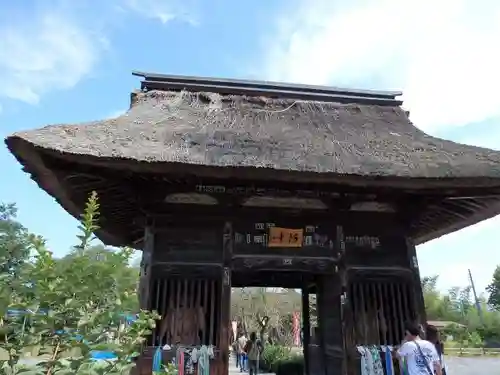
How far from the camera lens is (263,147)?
5789 mm

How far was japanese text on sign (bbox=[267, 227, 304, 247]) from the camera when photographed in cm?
618

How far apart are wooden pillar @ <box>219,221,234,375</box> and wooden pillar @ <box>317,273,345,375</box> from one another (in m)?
1.69

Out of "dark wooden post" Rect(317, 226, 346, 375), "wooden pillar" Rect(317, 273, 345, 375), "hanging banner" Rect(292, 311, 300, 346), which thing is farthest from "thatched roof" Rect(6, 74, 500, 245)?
"hanging banner" Rect(292, 311, 300, 346)

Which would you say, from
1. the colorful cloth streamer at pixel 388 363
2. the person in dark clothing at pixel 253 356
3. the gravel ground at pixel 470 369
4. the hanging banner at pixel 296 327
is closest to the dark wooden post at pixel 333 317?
the colorful cloth streamer at pixel 388 363

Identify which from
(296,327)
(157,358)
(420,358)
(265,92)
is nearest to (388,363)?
(420,358)

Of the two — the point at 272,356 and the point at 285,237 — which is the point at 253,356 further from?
the point at 285,237

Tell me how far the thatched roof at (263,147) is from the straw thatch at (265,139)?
0.05ft

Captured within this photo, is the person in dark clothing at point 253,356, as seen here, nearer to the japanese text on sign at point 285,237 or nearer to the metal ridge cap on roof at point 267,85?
the japanese text on sign at point 285,237

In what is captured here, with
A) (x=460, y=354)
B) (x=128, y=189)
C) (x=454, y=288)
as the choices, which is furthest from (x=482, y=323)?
(x=128, y=189)

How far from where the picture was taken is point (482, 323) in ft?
135

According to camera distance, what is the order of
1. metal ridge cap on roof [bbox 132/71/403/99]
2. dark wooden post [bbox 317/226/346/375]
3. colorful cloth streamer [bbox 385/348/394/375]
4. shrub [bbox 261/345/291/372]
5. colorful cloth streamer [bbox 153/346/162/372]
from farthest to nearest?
1. shrub [bbox 261/345/291/372]
2. metal ridge cap on roof [bbox 132/71/403/99]
3. dark wooden post [bbox 317/226/346/375]
4. colorful cloth streamer [bbox 385/348/394/375]
5. colorful cloth streamer [bbox 153/346/162/372]

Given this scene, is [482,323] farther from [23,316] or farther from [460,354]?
[23,316]

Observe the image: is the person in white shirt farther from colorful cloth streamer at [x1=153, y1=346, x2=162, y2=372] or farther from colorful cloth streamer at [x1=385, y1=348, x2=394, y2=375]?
colorful cloth streamer at [x1=153, y1=346, x2=162, y2=372]

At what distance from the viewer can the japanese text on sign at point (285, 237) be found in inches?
243
